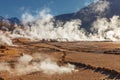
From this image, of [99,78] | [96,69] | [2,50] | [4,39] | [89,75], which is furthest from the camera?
[4,39]

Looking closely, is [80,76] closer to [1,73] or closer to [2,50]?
[1,73]

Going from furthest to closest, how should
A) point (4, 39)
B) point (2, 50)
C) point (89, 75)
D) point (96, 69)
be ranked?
point (4, 39) < point (2, 50) < point (96, 69) < point (89, 75)

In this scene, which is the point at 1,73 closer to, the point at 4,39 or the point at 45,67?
the point at 45,67

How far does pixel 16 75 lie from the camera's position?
49500 millimetres

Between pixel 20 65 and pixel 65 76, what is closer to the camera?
pixel 65 76

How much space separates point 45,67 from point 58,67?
2.11 m

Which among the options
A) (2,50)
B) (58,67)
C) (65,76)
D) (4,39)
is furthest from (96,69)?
(4,39)

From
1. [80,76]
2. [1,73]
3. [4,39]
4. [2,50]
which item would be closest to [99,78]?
[80,76]

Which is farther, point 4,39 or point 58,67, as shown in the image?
point 4,39

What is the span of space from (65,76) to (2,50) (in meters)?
48.1

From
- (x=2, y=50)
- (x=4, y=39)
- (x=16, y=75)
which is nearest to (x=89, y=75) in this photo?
(x=16, y=75)

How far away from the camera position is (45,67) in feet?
186

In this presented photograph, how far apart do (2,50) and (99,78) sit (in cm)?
5115

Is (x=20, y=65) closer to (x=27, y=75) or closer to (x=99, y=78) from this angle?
(x=27, y=75)
